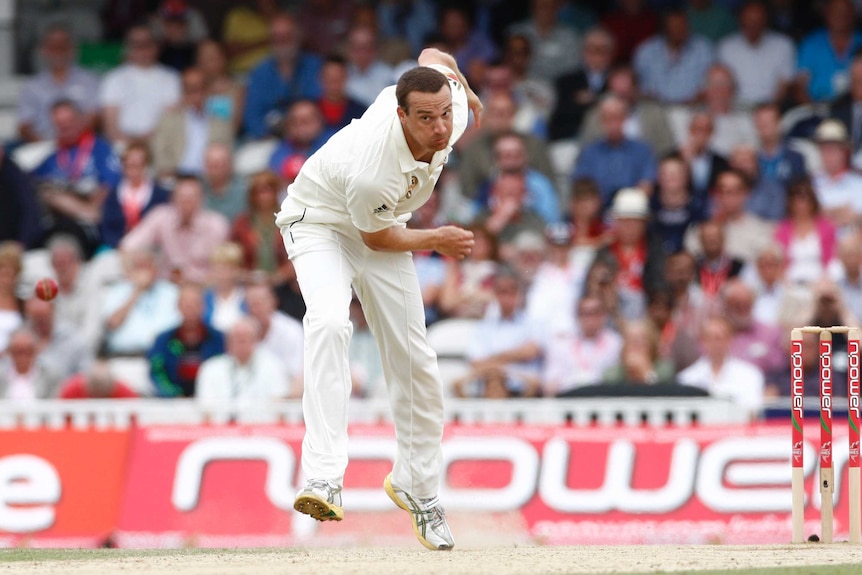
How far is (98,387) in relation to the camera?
11578mm

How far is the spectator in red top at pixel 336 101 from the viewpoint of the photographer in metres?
14.3

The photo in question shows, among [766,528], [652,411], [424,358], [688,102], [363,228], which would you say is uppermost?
[688,102]

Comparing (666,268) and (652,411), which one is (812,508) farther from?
(666,268)

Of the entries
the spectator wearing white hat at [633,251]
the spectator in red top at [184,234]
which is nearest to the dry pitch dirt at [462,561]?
the spectator wearing white hat at [633,251]

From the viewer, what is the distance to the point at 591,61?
591 inches

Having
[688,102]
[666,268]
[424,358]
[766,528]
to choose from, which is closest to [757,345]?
[666,268]

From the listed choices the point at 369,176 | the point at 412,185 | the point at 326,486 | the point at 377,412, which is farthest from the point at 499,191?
the point at 326,486

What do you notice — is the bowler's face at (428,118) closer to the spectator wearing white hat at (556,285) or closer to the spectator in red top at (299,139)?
the spectator wearing white hat at (556,285)

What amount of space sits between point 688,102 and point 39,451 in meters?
7.41

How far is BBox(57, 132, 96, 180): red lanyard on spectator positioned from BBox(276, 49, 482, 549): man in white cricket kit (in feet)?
24.2

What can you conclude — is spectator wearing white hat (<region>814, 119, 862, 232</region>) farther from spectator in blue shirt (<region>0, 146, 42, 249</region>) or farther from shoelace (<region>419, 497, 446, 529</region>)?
spectator in blue shirt (<region>0, 146, 42, 249</region>)

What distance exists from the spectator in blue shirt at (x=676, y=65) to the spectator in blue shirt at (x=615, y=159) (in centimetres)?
118

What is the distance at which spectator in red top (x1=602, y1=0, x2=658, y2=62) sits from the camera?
15648 millimetres

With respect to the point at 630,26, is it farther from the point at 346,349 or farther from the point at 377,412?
the point at 346,349
